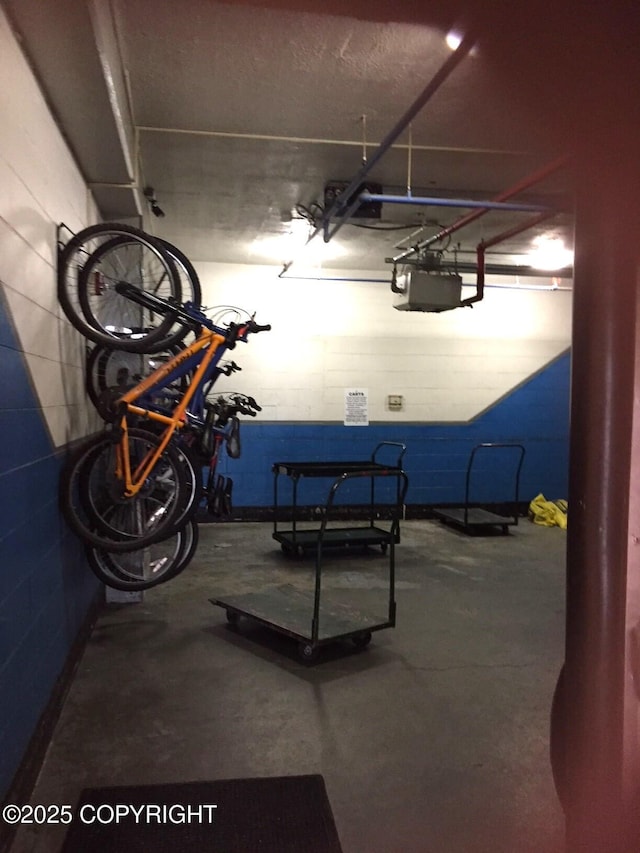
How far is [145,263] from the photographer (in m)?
4.02

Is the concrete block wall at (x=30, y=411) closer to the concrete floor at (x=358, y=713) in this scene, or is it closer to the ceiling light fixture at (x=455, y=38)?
the concrete floor at (x=358, y=713)

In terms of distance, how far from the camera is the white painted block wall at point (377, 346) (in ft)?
23.7

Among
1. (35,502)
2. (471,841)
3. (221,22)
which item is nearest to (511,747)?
(471,841)

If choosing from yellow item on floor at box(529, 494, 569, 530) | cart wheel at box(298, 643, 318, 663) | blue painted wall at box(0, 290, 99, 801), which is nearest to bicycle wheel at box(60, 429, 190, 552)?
blue painted wall at box(0, 290, 99, 801)

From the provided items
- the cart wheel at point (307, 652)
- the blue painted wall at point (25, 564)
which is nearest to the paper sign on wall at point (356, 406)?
the cart wheel at point (307, 652)

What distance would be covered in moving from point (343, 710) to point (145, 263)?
2908mm

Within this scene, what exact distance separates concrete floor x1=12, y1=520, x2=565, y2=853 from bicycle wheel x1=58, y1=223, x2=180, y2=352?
1.78 metres

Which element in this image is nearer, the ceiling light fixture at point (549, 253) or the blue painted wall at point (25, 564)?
the blue painted wall at point (25, 564)

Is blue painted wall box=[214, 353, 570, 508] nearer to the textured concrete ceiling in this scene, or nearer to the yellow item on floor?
the yellow item on floor

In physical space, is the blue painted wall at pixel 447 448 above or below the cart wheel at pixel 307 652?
above

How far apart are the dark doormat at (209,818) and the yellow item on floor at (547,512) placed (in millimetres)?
5717

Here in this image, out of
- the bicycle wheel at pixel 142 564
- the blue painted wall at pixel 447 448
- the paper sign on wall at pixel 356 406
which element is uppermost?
the paper sign on wall at pixel 356 406

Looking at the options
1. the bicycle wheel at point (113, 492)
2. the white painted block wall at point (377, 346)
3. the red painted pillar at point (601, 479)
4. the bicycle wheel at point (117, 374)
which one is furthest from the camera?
the white painted block wall at point (377, 346)

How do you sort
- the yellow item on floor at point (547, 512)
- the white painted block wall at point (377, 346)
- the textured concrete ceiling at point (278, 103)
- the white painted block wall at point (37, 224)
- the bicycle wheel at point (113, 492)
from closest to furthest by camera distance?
the white painted block wall at point (37, 224), the textured concrete ceiling at point (278, 103), the bicycle wheel at point (113, 492), the white painted block wall at point (377, 346), the yellow item on floor at point (547, 512)
